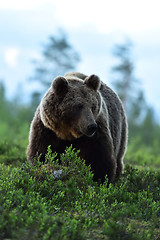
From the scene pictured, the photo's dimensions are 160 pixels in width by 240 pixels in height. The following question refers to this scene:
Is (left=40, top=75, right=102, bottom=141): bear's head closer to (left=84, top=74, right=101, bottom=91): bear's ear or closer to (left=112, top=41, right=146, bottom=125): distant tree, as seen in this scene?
(left=84, top=74, right=101, bottom=91): bear's ear

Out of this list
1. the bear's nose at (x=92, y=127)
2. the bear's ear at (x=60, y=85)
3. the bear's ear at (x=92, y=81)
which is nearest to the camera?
the bear's nose at (x=92, y=127)

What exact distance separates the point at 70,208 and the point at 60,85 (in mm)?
1890

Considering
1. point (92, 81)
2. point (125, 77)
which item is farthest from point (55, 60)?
point (92, 81)

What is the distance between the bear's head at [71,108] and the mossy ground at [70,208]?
44 centimetres

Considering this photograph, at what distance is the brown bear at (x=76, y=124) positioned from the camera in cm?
529

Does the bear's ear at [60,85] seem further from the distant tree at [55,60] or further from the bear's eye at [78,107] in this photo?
the distant tree at [55,60]

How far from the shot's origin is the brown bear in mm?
5285

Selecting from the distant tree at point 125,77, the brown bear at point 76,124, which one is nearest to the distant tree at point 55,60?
the distant tree at point 125,77

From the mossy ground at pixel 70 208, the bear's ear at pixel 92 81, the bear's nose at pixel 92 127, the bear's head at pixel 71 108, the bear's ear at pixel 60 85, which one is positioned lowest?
the mossy ground at pixel 70 208

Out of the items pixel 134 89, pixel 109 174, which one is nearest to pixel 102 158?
pixel 109 174

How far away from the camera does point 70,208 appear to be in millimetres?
4098

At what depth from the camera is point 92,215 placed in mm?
3826

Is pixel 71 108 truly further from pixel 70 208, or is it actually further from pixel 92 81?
pixel 70 208

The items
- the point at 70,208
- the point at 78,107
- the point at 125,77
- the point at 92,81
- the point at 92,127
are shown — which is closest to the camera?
the point at 70,208
